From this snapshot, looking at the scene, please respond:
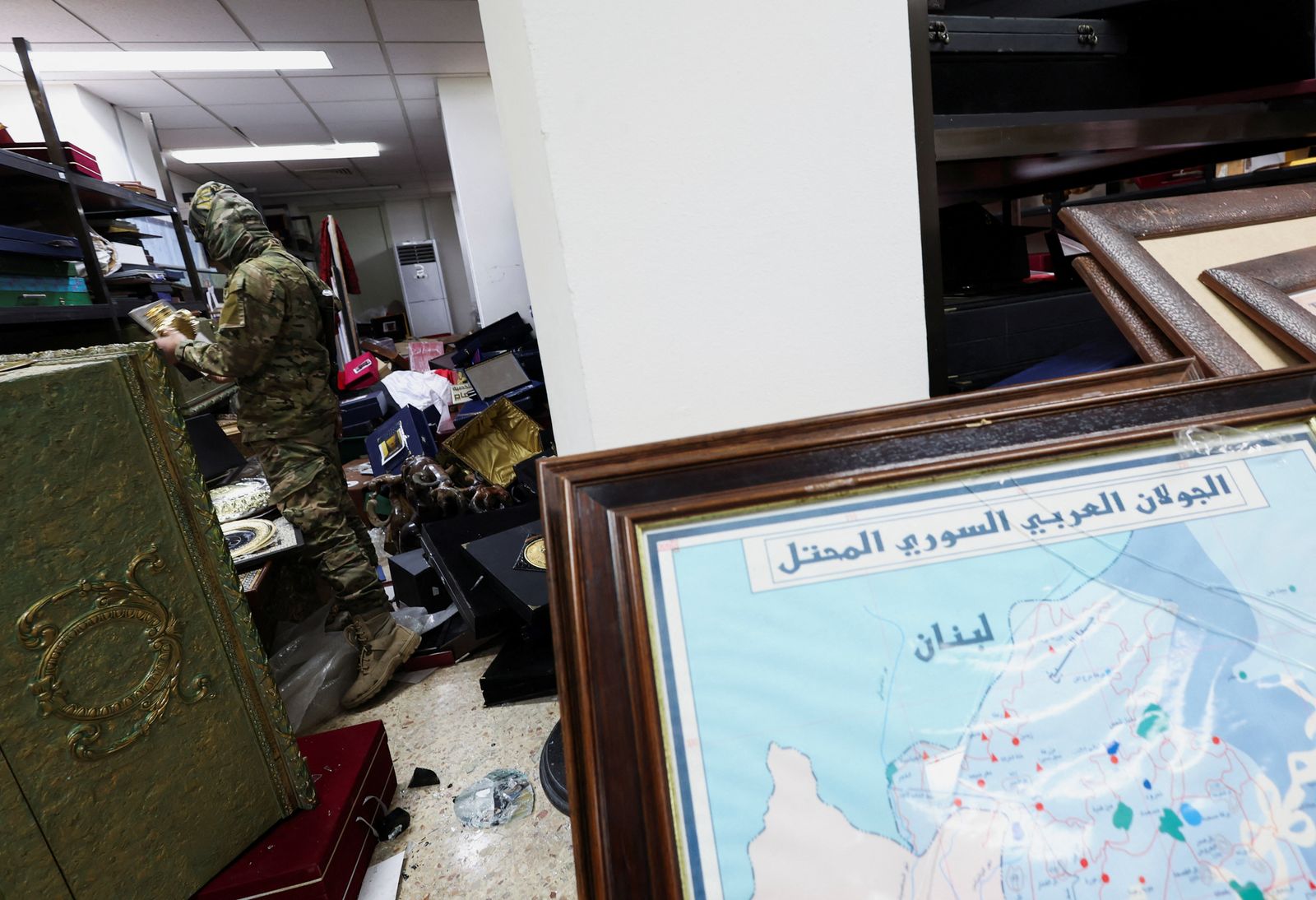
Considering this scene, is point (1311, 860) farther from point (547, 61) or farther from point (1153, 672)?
point (547, 61)

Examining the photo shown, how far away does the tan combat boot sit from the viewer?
56.6 inches

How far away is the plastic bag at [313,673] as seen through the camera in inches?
54.2

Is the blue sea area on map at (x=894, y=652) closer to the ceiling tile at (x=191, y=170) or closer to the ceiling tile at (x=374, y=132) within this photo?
the ceiling tile at (x=374, y=132)

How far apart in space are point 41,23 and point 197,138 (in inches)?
82.4

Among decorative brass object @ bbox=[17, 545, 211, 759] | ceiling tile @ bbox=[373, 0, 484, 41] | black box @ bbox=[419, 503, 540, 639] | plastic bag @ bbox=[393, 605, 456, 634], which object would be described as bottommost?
plastic bag @ bbox=[393, 605, 456, 634]

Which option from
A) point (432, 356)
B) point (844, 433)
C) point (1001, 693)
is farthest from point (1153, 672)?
point (432, 356)

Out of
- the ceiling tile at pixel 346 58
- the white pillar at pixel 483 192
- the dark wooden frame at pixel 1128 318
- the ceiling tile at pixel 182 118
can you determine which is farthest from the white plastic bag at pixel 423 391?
the dark wooden frame at pixel 1128 318

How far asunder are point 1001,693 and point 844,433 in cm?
19

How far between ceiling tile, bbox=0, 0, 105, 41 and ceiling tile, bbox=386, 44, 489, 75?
1.36 metres

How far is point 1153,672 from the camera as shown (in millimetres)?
377

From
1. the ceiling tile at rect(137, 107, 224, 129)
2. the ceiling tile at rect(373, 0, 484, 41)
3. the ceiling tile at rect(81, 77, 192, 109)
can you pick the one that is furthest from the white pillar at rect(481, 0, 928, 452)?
the ceiling tile at rect(137, 107, 224, 129)

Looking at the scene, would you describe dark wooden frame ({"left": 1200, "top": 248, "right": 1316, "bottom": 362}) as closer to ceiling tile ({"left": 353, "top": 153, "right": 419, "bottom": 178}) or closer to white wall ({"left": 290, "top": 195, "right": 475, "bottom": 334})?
ceiling tile ({"left": 353, "top": 153, "right": 419, "bottom": 178})

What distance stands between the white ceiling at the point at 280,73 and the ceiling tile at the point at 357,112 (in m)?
0.01

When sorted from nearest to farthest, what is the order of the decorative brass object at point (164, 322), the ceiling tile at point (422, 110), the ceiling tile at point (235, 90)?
the decorative brass object at point (164, 322), the ceiling tile at point (235, 90), the ceiling tile at point (422, 110)
